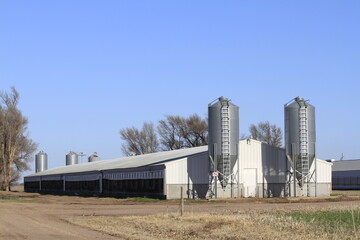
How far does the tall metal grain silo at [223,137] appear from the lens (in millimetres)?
53750

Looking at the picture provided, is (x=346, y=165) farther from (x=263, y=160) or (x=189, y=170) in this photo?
(x=189, y=170)

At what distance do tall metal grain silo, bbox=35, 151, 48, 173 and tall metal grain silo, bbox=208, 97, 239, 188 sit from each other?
6816 centimetres

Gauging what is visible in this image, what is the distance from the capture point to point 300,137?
55.9 metres

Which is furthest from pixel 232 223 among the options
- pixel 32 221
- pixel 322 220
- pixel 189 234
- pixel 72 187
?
pixel 72 187

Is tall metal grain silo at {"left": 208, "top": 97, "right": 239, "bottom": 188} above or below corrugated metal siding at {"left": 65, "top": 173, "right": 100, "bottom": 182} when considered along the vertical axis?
above

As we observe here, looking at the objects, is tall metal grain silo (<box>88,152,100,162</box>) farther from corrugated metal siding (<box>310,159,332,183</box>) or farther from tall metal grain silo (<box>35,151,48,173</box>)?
corrugated metal siding (<box>310,159,332,183</box>)

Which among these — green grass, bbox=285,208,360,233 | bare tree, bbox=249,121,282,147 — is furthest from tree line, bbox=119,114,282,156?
green grass, bbox=285,208,360,233

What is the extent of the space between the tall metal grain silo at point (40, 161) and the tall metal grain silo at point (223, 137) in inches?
2683

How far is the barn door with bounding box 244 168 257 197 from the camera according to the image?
5706 centimetres

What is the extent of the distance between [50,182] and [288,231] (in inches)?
2992

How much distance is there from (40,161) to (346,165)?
194ft

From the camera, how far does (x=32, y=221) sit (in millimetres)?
28422

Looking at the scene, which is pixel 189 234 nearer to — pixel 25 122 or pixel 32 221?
pixel 32 221

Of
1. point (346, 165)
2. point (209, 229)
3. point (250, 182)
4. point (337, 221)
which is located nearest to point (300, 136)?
point (250, 182)
